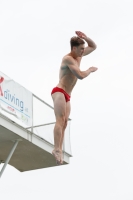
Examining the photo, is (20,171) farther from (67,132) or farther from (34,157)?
(67,132)

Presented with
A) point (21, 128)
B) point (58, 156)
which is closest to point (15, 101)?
point (21, 128)

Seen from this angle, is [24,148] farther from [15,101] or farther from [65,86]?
[65,86]

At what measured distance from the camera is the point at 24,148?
2859cm

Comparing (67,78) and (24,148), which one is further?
(24,148)

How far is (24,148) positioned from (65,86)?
13.3 m

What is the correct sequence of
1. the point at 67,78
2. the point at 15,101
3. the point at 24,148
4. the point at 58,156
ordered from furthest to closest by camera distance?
the point at 24,148
the point at 15,101
the point at 67,78
the point at 58,156

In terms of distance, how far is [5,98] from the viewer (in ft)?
86.6

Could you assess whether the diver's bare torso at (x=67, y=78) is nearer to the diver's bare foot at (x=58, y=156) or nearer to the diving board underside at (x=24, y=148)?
the diver's bare foot at (x=58, y=156)

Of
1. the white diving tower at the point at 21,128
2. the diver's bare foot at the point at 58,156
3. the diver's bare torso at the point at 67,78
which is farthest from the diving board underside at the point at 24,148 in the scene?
the diver's bare foot at the point at 58,156

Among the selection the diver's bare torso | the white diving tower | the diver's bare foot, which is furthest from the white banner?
the diver's bare foot

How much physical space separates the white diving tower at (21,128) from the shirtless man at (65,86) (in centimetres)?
1071

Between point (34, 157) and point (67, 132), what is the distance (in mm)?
2344

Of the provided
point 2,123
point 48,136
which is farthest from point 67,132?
point 2,123

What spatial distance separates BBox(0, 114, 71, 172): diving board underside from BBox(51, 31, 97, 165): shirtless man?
35.2ft
